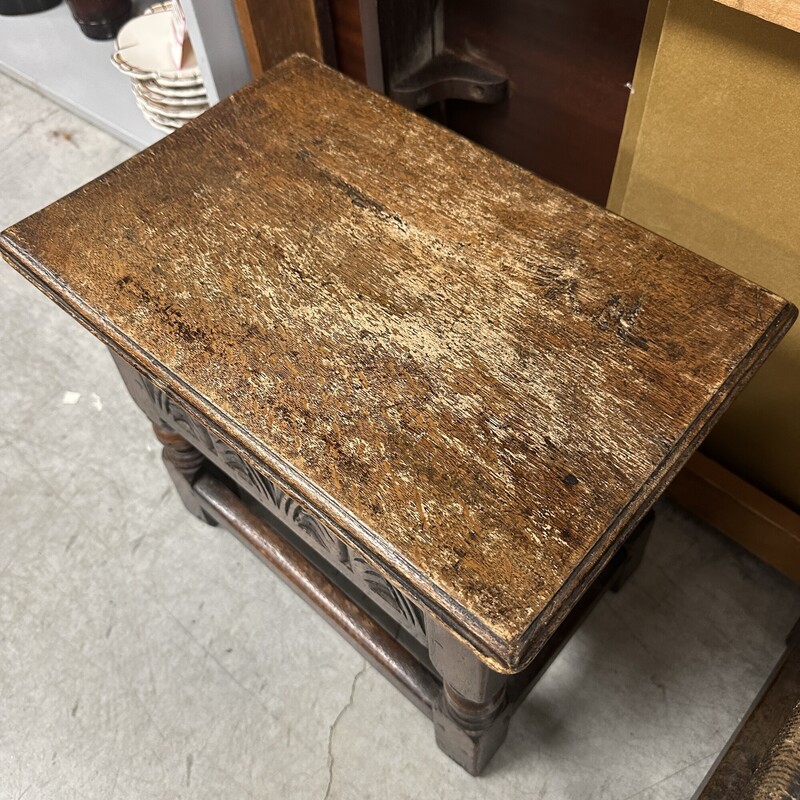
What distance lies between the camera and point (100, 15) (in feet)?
7.70

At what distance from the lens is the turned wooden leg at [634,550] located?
48.3 inches

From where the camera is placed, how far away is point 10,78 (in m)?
2.48

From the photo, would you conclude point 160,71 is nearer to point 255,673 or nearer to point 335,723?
point 255,673

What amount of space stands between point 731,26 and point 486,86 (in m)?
0.47

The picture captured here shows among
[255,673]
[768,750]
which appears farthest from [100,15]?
[768,750]

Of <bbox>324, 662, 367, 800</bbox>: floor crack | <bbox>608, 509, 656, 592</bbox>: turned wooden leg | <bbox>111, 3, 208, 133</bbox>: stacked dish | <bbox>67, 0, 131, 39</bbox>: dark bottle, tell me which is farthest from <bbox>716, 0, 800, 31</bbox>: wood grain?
<bbox>67, 0, 131, 39</bbox>: dark bottle

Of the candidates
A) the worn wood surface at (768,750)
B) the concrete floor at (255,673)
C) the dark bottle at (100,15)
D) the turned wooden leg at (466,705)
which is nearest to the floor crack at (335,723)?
the concrete floor at (255,673)

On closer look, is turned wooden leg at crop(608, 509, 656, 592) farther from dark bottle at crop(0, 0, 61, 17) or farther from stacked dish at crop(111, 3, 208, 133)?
dark bottle at crop(0, 0, 61, 17)

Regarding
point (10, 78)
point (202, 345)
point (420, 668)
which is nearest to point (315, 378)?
point (202, 345)

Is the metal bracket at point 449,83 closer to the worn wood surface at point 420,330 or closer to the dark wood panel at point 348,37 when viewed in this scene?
the dark wood panel at point 348,37

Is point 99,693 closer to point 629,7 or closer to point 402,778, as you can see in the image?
point 402,778

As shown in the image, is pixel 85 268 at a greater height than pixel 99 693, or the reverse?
pixel 85 268

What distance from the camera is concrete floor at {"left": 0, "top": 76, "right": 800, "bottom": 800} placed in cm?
123

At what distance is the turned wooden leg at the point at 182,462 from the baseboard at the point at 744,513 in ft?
2.71
